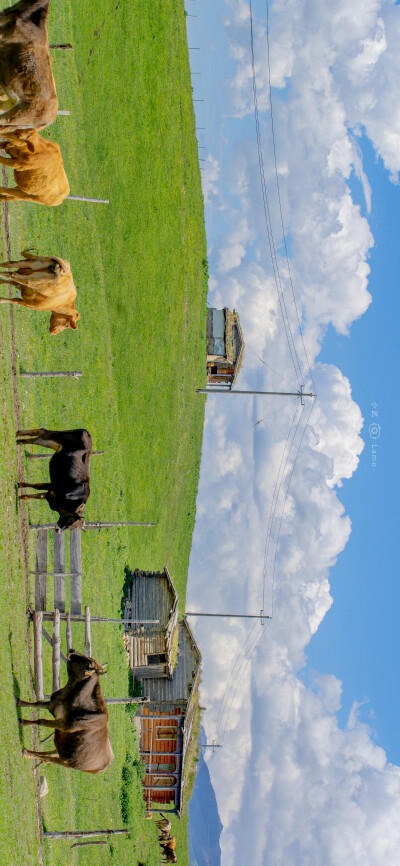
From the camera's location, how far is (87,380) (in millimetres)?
23562

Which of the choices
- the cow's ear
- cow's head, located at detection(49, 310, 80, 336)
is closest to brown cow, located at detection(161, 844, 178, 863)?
the cow's ear

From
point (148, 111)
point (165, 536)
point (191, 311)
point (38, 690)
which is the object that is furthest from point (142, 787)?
point (148, 111)

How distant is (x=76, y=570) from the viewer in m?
18.4

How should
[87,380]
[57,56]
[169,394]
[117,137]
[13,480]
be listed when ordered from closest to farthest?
1. [13,480]
2. [57,56]
3. [87,380]
4. [117,137]
5. [169,394]

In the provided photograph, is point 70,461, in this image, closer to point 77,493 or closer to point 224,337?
point 77,493

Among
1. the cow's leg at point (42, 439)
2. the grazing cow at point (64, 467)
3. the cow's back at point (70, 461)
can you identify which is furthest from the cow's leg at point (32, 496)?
the cow's leg at point (42, 439)

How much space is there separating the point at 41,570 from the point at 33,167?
30.8 ft

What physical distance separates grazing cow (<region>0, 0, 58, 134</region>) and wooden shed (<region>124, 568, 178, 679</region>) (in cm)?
1967

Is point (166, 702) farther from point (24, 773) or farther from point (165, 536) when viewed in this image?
point (24, 773)

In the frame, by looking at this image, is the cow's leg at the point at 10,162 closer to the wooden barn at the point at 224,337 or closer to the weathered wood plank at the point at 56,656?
the weathered wood plank at the point at 56,656

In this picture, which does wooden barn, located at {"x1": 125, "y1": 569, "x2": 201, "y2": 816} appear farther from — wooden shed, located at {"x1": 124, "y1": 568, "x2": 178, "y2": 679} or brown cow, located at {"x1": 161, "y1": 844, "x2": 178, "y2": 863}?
brown cow, located at {"x1": 161, "y1": 844, "x2": 178, "y2": 863}

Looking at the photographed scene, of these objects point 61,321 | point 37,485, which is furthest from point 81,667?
point 61,321

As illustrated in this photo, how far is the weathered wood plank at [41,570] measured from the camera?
1628 cm

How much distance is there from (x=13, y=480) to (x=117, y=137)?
58.6 ft
